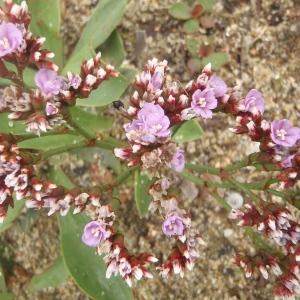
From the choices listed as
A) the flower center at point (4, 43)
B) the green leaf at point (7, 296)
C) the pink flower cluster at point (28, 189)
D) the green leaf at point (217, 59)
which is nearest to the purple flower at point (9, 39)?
the flower center at point (4, 43)

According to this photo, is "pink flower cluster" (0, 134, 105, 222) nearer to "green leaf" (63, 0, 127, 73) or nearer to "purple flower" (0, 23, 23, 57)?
"purple flower" (0, 23, 23, 57)

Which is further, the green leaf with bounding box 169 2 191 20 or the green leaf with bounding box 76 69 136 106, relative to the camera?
the green leaf with bounding box 169 2 191 20

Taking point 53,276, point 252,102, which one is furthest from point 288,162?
point 53,276

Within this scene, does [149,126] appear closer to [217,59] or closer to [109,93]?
[109,93]

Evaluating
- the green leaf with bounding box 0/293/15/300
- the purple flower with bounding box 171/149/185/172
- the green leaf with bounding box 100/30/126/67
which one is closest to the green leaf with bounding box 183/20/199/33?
the green leaf with bounding box 100/30/126/67

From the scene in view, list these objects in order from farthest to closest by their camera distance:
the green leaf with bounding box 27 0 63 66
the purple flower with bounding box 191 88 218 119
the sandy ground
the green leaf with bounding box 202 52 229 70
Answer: the green leaf with bounding box 202 52 229 70, the sandy ground, the green leaf with bounding box 27 0 63 66, the purple flower with bounding box 191 88 218 119

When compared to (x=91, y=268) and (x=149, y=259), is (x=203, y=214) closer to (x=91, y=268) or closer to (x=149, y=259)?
(x=91, y=268)

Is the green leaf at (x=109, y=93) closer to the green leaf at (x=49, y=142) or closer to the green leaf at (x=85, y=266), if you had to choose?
the green leaf at (x=49, y=142)
